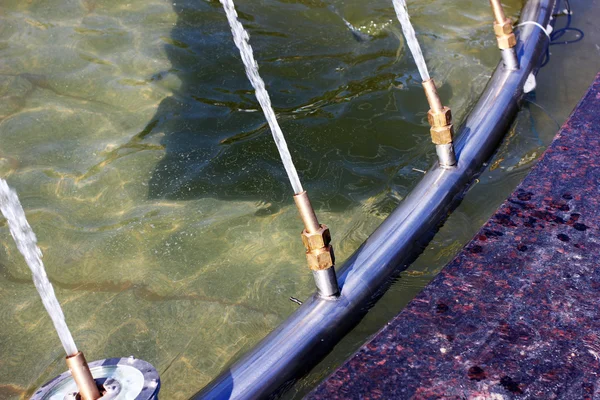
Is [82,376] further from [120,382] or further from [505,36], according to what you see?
[505,36]

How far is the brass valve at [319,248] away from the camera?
241cm

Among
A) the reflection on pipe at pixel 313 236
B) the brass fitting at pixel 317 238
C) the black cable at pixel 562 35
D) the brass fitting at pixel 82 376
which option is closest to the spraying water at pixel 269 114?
the reflection on pipe at pixel 313 236

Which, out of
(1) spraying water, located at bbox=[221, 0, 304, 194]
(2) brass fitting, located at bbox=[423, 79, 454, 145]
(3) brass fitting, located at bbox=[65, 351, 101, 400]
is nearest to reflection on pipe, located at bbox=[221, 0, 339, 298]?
(1) spraying water, located at bbox=[221, 0, 304, 194]

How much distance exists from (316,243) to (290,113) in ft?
6.24

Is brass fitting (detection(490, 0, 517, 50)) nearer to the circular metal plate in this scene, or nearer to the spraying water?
the spraying water

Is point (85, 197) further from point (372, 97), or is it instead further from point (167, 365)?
point (372, 97)

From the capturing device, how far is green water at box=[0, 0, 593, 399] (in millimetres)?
2928

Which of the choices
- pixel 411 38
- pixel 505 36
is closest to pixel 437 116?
pixel 411 38

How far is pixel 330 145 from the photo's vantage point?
3.90 m

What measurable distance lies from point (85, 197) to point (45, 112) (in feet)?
3.28

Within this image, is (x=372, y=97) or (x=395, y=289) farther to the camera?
(x=372, y=97)

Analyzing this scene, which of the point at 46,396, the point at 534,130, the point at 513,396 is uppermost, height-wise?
the point at 46,396

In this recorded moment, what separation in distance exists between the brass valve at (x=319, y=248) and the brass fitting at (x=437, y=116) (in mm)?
881

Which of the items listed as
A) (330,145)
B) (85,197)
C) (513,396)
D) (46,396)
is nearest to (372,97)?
(330,145)
